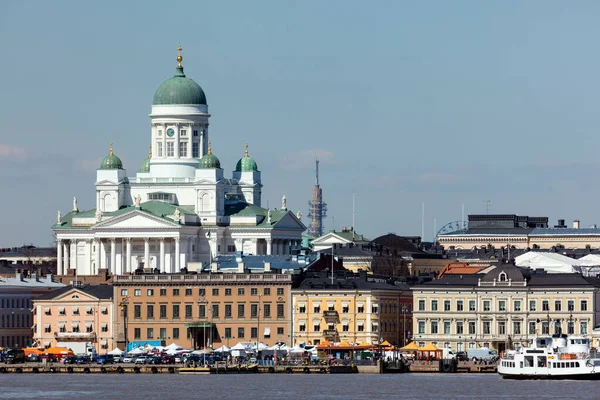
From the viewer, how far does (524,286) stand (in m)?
170

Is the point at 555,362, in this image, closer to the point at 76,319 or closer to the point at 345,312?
the point at 345,312

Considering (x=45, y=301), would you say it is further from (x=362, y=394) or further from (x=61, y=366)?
(x=362, y=394)

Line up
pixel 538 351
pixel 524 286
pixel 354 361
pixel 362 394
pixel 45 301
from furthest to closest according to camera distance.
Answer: pixel 45 301 < pixel 524 286 < pixel 354 361 < pixel 538 351 < pixel 362 394

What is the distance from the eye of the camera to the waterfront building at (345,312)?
6929 inches

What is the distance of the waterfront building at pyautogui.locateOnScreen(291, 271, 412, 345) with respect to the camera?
17600 centimetres

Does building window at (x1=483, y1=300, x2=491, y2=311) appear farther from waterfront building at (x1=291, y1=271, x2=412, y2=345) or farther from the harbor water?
the harbor water

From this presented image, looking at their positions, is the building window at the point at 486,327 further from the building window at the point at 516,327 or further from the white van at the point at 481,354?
the white van at the point at 481,354

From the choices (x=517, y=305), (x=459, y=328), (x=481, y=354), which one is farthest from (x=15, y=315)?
(x=481, y=354)

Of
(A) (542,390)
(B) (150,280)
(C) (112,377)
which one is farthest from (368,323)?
(A) (542,390)

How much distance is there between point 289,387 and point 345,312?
124 ft

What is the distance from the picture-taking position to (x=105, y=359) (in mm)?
165625

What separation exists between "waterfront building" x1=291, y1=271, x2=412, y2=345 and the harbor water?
76.0 feet

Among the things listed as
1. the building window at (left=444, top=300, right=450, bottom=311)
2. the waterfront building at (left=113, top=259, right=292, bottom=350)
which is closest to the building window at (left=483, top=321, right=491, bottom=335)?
the building window at (left=444, top=300, right=450, bottom=311)

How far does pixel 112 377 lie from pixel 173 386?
1269 cm
